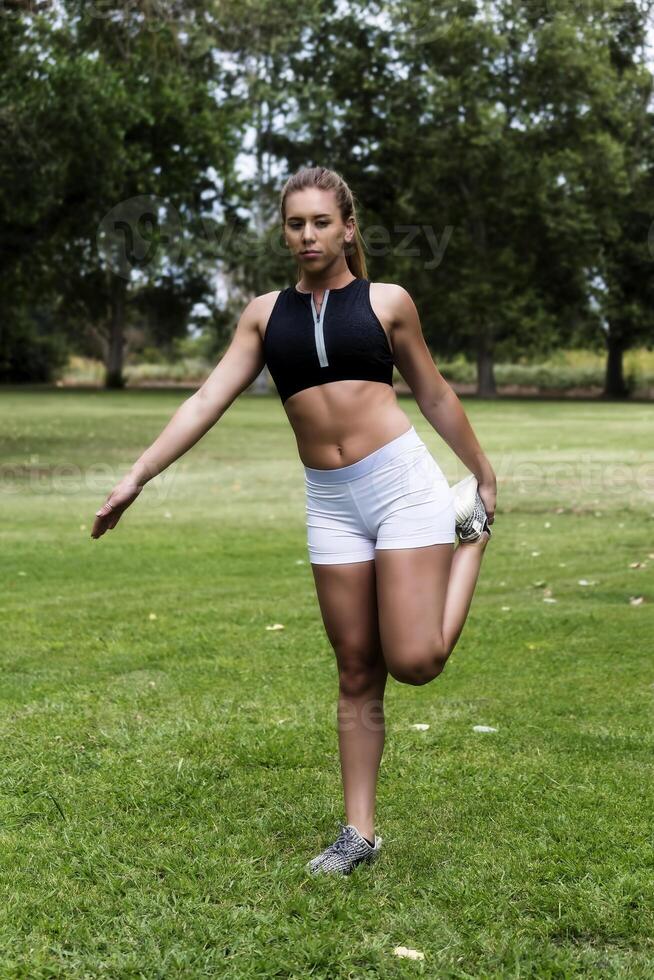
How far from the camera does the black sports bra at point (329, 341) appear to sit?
3.71m

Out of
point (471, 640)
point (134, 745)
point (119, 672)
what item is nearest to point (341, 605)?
point (134, 745)

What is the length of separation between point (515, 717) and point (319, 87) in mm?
47649

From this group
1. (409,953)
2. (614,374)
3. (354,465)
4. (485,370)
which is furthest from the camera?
(614,374)

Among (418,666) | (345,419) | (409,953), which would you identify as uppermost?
(345,419)

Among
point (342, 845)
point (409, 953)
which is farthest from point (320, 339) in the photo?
point (409, 953)

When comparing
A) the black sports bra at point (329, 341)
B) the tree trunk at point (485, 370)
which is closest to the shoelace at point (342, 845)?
the black sports bra at point (329, 341)

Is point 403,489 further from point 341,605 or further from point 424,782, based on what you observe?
point 424,782

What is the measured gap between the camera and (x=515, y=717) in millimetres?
5750

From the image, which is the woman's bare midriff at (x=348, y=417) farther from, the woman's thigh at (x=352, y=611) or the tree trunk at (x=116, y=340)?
the tree trunk at (x=116, y=340)

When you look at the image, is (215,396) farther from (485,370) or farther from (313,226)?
(485,370)

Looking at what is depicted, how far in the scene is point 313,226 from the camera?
12.2 ft

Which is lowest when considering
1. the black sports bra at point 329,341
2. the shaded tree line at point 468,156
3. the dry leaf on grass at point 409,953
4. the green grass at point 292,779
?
the green grass at point 292,779

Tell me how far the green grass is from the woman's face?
197 centimetres

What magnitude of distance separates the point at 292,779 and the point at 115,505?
1.71 m
